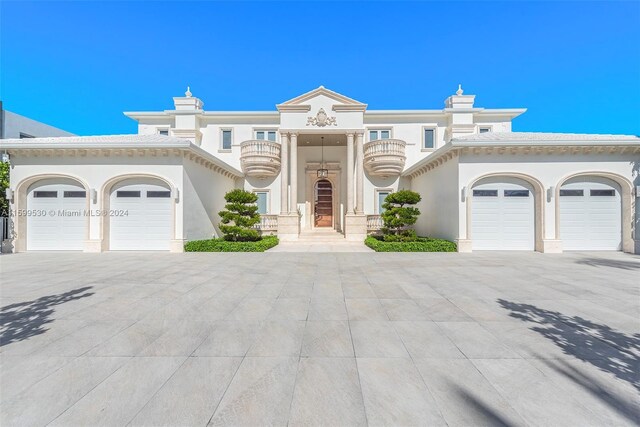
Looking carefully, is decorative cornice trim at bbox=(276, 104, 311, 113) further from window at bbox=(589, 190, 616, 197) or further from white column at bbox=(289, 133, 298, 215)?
window at bbox=(589, 190, 616, 197)

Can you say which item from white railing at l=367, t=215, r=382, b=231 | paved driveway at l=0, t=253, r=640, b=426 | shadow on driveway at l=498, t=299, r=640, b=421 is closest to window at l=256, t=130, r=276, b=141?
white railing at l=367, t=215, r=382, b=231

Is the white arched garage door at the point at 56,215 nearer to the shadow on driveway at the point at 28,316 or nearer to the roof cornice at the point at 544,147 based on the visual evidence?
the shadow on driveway at the point at 28,316

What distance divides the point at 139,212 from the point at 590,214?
20.0 meters

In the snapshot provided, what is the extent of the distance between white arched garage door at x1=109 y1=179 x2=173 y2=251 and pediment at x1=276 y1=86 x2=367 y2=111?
9071 mm

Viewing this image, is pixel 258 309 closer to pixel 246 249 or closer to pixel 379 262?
pixel 379 262

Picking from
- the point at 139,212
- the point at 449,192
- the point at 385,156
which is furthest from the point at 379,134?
the point at 139,212

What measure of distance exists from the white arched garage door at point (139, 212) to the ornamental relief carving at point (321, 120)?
9.40m

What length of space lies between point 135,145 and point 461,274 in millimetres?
13204

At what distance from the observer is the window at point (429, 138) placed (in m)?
19.3

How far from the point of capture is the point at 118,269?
772 cm

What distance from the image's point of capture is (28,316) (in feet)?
13.7

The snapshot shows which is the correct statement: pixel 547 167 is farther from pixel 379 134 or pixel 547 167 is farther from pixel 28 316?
pixel 28 316

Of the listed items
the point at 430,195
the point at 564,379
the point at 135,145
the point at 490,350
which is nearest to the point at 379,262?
Answer: the point at 490,350

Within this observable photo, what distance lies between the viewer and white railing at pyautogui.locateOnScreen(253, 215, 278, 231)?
55.4ft
